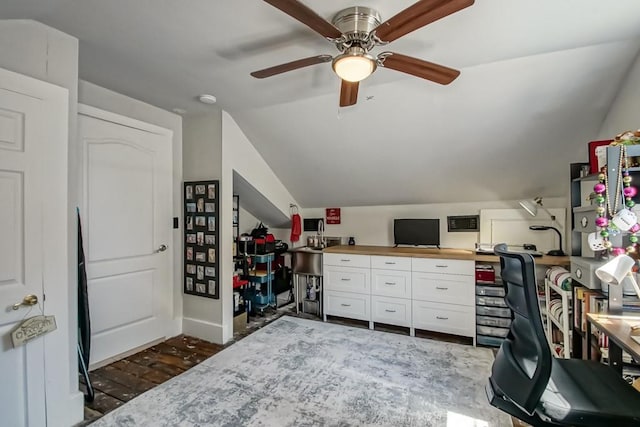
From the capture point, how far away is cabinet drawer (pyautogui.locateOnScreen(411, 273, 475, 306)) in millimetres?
2906

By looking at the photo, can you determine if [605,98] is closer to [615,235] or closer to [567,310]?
[615,235]

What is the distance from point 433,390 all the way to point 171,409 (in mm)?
1765

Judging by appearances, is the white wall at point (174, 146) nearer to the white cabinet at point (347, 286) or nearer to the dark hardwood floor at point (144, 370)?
the dark hardwood floor at point (144, 370)

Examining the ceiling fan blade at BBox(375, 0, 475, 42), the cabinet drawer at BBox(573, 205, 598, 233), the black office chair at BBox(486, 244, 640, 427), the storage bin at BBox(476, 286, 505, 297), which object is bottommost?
the storage bin at BBox(476, 286, 505, 297)

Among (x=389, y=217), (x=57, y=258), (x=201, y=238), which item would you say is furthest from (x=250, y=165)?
(x=57, y=258)

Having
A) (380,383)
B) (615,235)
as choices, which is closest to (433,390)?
(380,383)

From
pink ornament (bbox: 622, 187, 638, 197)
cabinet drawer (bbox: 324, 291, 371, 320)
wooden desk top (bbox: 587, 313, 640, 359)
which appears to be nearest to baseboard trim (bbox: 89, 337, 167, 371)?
cabinet drawer (bbox: 324, 291, 371, 320)

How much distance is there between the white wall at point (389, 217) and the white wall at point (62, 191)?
2868 millimetres

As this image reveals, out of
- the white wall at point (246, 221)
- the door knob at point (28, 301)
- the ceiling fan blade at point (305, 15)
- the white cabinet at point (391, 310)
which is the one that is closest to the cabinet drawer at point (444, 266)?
the white cabinet at point (391, 310)

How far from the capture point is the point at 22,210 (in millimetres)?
1567

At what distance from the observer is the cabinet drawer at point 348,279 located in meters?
3.35

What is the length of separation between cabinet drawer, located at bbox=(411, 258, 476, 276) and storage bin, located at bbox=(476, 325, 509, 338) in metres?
0.53

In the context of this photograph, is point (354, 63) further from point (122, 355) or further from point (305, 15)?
point (122, 355)

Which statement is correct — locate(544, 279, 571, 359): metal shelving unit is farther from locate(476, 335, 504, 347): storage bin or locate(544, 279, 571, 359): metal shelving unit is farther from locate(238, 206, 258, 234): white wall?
locate(238, 206, 258, 234): white wall
